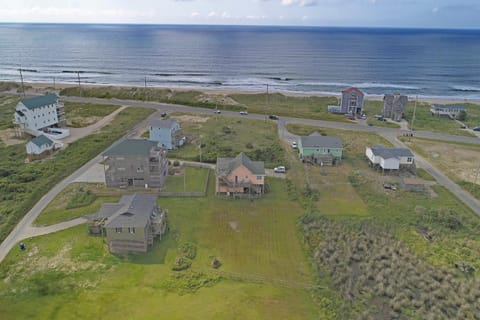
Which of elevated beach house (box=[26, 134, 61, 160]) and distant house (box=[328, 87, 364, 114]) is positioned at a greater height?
distant house (box=[328, 87, 364, 114])

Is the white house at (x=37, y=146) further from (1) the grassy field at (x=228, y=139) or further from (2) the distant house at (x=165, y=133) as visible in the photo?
(1) the grassy field at (x=228, y=139)

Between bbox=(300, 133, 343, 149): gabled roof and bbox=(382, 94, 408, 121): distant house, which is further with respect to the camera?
bbox=(382, 94, 408, 121): distant house

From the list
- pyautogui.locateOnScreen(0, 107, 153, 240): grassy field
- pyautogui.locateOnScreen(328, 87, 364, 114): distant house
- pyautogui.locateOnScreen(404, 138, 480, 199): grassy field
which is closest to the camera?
pyautogui.locateOnScreen(0, 107, 153, 240): grassy field

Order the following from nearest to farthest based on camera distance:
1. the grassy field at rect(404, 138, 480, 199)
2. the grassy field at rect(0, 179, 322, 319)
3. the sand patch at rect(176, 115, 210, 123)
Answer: the grassy field at rect(0, 179, 322, 319) → the grassy field at rect(404, 138, 480, 199) → the sand patch at rect(176, 115, 210, 123)

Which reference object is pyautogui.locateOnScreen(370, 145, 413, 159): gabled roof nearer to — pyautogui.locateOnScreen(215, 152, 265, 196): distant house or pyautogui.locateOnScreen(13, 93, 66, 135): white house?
pyautogui.locateOnScreen(215, 152, 265, 196): distant house

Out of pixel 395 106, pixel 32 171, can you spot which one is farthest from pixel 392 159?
pixel 32 171

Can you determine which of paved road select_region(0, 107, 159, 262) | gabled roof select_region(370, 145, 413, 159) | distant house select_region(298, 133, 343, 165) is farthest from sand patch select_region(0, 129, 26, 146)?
gabled roof select_region(370, 145, 413, 159)

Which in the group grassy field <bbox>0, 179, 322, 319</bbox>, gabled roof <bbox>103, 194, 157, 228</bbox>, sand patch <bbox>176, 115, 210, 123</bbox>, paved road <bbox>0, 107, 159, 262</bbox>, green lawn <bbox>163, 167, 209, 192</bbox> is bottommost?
grassy field <bbox>0, 179, 322, 319</bbox>

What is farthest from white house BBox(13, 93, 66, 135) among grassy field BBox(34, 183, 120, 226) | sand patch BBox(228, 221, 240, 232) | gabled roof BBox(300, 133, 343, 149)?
gabled roof BBox(300, 133, 343, 149)
